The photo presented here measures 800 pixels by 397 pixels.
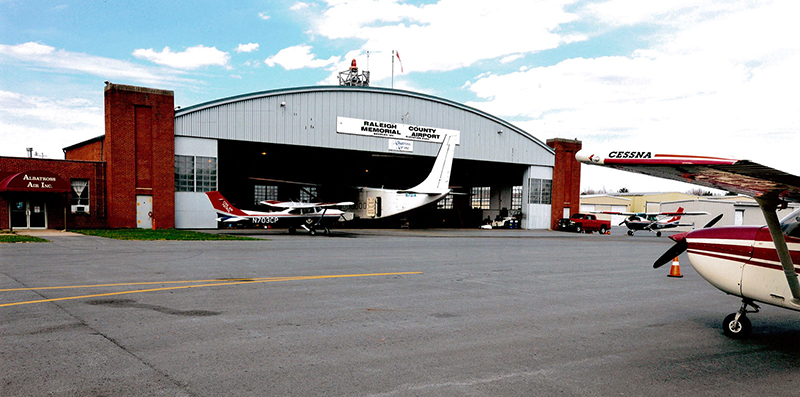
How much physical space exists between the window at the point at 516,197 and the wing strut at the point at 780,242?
41931 mm

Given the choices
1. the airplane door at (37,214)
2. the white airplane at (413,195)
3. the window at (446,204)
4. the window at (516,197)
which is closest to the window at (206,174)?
the airplane door at (37,214)

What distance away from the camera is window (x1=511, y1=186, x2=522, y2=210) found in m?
47.8

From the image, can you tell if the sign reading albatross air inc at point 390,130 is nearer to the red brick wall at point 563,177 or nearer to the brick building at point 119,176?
the brick building at point 119,176

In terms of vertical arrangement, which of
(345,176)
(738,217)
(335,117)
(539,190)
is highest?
(335,117)

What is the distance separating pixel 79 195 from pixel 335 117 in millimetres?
16645

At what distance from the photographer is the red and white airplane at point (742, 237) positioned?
484 cm

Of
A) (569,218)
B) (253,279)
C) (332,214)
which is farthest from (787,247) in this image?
(569,218)

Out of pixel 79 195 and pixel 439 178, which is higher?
pixel 439 178

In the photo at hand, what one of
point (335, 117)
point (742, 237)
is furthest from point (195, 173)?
point (742, 237)

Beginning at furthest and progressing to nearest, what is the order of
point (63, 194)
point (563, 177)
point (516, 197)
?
point (516, 197), point (563, 177), point (63, 194)

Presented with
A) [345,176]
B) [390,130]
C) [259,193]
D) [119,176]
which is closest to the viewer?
[119,176]

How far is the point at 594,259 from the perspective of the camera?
693 inches

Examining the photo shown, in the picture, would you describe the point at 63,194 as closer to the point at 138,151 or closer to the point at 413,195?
the point at 138,151

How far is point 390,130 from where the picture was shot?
37.3 m
